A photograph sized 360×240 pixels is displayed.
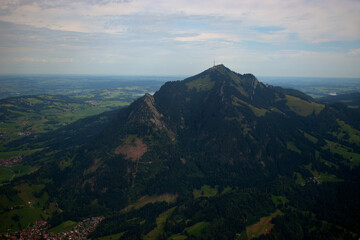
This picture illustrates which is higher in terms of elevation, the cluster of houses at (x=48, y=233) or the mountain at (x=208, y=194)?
the mountain at (x=208, y=194)

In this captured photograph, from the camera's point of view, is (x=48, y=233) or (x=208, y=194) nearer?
(x=48, y=233)

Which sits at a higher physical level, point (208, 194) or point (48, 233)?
point (208, 194)

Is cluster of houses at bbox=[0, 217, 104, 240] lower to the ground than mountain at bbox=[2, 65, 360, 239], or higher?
lower

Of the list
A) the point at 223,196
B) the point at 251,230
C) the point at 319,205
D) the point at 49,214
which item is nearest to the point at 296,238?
the point at 251,230

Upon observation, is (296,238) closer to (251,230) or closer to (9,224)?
(251,230)

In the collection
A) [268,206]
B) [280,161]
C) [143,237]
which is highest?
[280,161]

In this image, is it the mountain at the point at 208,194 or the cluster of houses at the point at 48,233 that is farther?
the mountain at the point at 208,194

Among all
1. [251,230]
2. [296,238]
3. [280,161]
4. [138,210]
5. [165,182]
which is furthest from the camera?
[280,161]

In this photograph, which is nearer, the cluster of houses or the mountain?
the cluster of houses
